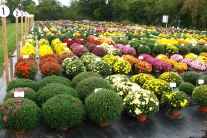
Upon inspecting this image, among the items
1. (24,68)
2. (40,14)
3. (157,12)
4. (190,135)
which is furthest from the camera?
(40,14)

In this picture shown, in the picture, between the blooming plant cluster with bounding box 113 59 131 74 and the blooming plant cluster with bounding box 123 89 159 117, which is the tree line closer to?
the blooming plant cluster with bounding box 113 59 131 74

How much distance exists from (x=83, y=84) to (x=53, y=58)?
350 centimetres

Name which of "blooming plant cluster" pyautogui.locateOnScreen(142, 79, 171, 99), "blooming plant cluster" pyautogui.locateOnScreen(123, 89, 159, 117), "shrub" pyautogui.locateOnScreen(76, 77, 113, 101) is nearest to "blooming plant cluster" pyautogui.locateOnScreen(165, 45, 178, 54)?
"blooming plant cluster" pyautogui.locateOnScreen(142, 79, 171, 99)

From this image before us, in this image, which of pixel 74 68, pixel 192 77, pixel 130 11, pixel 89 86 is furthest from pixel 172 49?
pixel 130 11

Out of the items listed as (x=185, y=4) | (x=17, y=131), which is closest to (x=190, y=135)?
(x=17, y=131)

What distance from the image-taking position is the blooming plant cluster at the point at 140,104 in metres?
5.57

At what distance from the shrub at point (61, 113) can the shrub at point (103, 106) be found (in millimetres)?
274

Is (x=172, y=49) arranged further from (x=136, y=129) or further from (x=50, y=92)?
(x=50, y=92)

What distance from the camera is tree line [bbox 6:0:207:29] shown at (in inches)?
1271

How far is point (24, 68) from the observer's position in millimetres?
7711

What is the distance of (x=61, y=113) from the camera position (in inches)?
192

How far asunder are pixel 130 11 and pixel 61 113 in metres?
47.8

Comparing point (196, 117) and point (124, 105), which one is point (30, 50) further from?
point (196, 117)

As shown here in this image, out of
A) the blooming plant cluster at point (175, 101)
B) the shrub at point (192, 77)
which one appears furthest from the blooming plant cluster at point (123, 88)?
the shrub at point (192, 77)
